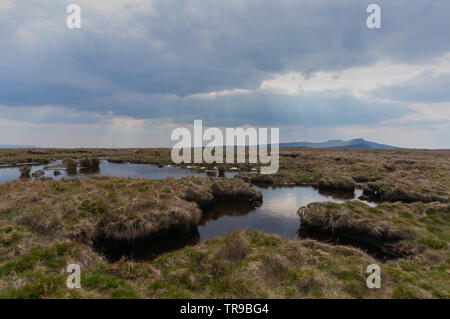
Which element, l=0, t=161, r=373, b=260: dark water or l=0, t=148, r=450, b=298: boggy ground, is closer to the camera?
l=0, t=148, r=450, b=298: boggy ground

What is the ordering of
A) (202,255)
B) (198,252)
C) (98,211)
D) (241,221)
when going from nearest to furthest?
(202,255), (198,252), (98,211), (241,221)

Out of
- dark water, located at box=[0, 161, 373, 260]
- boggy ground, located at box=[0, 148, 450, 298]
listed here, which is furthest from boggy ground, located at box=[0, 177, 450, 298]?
dark water, located at box=[0, 161, 373, 260]

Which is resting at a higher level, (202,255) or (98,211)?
(98,211)

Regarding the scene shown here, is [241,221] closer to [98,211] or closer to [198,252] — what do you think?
[198,252]

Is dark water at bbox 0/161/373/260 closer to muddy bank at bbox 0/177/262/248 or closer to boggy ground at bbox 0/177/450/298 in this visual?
muddy bank at bbox 0/177/262/248

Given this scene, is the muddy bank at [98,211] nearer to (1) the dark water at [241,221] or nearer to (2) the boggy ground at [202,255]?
(2) the boggy ground at [202,255]

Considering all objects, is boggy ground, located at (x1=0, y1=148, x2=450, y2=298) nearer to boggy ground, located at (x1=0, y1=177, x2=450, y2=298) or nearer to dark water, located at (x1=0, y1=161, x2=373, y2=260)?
boggy ground, located at (x1=0, y1=177, x2=450, y2=298)

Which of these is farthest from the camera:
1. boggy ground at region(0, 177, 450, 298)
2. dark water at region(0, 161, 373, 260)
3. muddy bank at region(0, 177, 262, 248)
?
dark water at region(0, 161, 373, 260)

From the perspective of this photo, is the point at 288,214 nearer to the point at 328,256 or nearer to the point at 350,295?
the point at 328,256

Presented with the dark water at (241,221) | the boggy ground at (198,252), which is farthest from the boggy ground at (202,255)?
the dark water at (241,221)

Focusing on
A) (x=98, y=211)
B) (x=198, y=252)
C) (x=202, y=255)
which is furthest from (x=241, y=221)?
(x=98, y=211)

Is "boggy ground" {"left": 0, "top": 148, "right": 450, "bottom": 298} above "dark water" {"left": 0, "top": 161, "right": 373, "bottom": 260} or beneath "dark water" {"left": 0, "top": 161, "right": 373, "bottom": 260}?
above

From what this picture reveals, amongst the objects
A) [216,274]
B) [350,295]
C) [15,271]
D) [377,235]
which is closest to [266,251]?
[216,274]

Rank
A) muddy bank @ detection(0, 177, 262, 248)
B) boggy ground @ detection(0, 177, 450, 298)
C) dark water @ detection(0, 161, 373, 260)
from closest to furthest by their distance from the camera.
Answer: boggy ground @ detection(0, 177, 450, 298) → muddy bank @ detection(0, 177, 262, 248) → dark water @ detection(0, 161, 373, 260)
